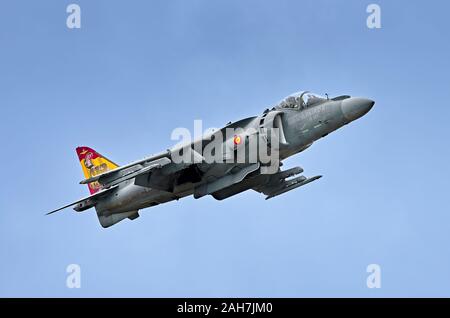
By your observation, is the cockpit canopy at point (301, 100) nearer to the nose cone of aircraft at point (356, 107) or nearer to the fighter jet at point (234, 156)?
the fighter jet at point (234, 156)

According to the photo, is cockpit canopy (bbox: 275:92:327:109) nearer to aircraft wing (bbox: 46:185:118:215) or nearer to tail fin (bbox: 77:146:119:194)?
aircraft wing (bbox: 46:185:118:215)

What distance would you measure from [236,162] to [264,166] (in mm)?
965

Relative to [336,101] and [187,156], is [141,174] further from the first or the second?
[336,101]

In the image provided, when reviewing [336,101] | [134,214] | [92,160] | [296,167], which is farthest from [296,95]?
[92,160]

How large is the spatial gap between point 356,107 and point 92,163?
12.4 meters

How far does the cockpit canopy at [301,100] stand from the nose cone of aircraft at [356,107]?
0.97 meters

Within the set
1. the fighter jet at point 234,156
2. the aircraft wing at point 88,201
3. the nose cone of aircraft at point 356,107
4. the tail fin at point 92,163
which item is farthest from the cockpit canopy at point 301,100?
the tail fin at point 92,163

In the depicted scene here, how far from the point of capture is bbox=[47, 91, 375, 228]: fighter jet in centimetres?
2661

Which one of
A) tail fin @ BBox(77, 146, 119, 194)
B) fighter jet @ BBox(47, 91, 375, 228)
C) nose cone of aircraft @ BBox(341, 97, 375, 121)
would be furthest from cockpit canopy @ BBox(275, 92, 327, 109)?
tail fin @ BBox(77, 146, 119, 194)

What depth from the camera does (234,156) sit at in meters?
27.2

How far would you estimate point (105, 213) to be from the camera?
101ft

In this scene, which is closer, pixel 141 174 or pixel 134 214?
pixel 141 174

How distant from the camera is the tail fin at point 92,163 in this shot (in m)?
33.3

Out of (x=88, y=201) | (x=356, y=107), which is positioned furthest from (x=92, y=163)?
(x=356, y=107)
